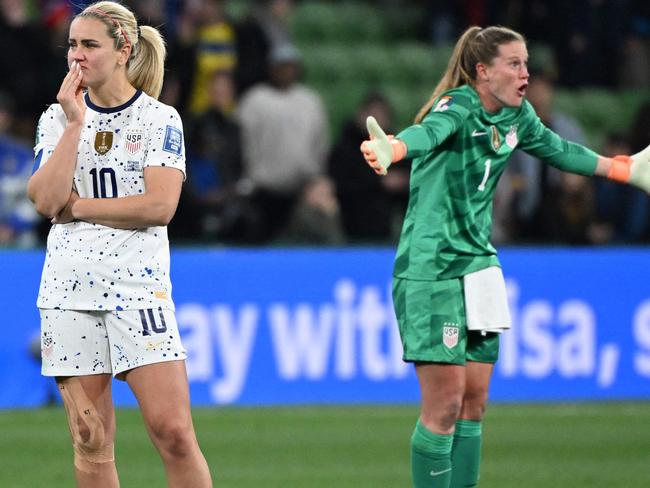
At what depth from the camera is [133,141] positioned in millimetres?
5363

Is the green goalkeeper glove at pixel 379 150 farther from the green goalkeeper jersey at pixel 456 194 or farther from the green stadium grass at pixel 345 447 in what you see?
the green stadium grass at pixel 345 447

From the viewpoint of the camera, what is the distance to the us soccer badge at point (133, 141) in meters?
5.36

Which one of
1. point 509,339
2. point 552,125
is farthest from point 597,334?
point 552,125

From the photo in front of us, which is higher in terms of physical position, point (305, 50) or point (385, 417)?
point (305, 50)

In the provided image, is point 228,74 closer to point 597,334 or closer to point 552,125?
point 552,125

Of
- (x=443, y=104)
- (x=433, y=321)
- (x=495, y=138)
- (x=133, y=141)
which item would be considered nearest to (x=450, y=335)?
(x=433, y=321)

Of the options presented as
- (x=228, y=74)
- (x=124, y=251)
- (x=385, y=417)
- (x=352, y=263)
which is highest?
(x=228, y=74)

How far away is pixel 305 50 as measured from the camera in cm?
1653

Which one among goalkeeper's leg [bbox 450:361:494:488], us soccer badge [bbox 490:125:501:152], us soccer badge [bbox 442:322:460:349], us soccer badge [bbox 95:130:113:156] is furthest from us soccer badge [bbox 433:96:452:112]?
us soccer badge [bbox 95:130:113:156]

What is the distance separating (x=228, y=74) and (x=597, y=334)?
4.26 metres

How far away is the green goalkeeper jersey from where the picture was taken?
625 centimetres

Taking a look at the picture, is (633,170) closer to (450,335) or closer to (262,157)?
(450,335)

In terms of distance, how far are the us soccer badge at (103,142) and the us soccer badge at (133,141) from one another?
62mm

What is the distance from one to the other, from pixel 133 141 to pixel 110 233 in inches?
14.4
